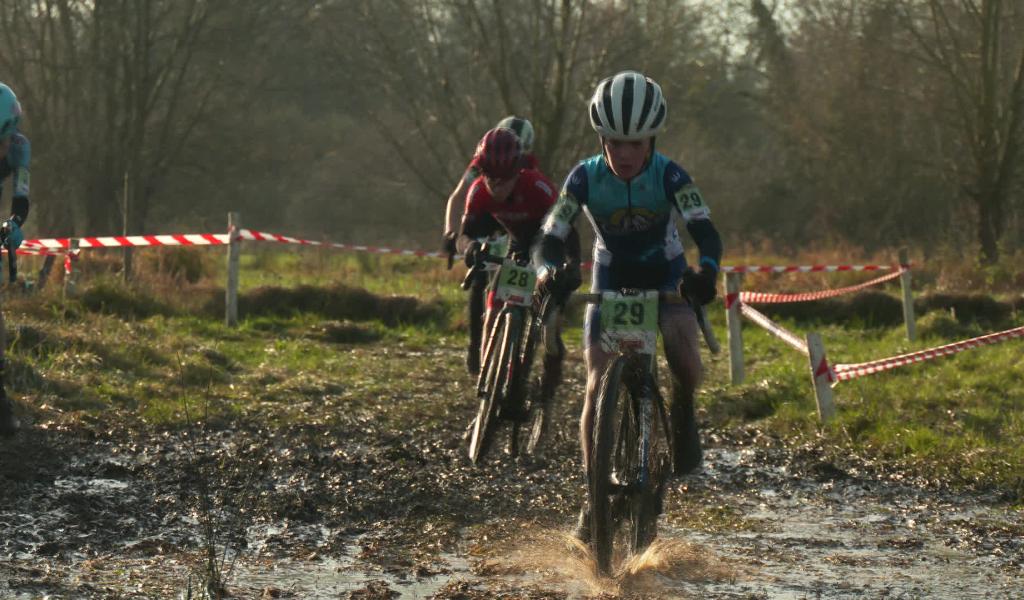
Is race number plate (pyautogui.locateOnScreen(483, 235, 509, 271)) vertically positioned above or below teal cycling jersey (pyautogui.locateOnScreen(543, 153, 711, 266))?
below

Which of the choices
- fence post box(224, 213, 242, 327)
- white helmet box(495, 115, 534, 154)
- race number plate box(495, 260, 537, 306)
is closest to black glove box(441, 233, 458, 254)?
race number plate box(495, 260, 537, 306)

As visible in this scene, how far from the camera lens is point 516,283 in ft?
24.6

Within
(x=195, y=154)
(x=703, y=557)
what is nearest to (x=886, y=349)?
(x=703, y=557)

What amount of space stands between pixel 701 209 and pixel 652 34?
1657 cm

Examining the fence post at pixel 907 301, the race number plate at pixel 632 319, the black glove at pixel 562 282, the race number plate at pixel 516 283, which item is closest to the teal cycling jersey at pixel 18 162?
the race number plate at pixel 516 283

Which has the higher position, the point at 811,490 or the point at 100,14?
the point at 100,14

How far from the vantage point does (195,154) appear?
32.0 m

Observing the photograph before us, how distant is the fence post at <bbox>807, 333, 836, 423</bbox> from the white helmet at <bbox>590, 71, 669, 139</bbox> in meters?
3.93

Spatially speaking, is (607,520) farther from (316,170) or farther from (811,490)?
(316,170)

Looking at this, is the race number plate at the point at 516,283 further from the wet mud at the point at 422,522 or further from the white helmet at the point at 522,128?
the white helmet at the point at 522,128

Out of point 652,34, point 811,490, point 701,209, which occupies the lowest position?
point 811,490

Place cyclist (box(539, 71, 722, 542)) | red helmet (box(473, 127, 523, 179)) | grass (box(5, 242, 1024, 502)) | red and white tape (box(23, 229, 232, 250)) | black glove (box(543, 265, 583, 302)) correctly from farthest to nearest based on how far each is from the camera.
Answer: red and white tape (box(23, 229, 232, 250)) < grass (box(5, 242, 1024, 502)) < red helmet (box(473, 127, 523, 179)) < cyclist (box(539, 71, 722, 542)) < black glove (box(543, 265, 583, 302))

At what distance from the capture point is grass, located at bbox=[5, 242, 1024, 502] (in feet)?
29.3

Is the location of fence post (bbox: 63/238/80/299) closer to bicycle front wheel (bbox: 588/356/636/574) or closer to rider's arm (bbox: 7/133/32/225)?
rider's arm (bbox: 7/133/32/225)
